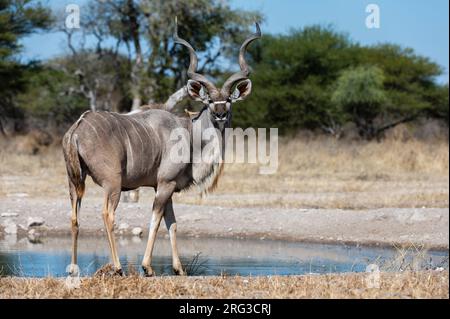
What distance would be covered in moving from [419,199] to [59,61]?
20.8 m

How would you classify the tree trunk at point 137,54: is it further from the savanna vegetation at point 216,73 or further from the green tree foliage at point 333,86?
the green tree foliage at point 333,86

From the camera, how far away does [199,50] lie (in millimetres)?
24234

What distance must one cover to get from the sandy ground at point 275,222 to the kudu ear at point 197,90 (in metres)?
2.81

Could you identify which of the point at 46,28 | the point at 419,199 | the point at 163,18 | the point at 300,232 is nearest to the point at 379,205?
the point at 419,199

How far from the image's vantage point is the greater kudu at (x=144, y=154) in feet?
19.0

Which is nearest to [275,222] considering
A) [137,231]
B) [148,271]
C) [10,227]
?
[137,231]

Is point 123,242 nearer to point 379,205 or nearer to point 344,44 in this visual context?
point 379,205

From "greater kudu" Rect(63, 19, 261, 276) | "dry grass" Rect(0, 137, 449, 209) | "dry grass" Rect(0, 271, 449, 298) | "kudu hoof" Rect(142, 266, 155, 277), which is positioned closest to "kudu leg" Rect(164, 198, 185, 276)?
"greater kudu" Rect(63, 19, 261, 276)

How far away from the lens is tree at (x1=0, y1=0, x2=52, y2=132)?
23828mm

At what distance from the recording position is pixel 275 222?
9.88 metres

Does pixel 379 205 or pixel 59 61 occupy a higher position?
pixel 59 61

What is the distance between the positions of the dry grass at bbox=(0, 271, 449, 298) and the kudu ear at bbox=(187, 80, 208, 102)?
190 cm

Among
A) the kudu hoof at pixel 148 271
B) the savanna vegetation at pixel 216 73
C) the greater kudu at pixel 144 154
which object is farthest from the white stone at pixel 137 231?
the savanna vegetation at pixel 216 73

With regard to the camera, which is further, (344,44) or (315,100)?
(344,44)
